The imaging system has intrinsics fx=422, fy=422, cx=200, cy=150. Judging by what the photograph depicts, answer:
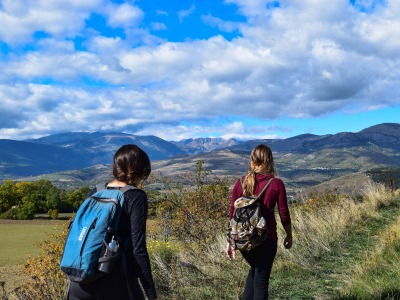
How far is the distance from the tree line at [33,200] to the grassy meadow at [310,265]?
2399 inches

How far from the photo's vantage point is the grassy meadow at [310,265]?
480 centimetres

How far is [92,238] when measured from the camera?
2520 mm

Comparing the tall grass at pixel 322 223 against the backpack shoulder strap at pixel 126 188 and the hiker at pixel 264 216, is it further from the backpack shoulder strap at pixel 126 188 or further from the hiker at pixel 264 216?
the backpack shoulder strap at pixel 126 188

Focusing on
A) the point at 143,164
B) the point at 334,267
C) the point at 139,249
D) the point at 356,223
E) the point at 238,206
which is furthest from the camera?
the point at 356,223

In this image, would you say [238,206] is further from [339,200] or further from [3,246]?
[3,246]

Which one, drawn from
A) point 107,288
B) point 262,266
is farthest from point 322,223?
point 107,288

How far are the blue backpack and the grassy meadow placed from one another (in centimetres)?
265

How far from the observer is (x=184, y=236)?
8547mm

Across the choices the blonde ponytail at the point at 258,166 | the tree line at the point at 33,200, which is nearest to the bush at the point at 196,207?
the blonde ponytail at the point at 258,166

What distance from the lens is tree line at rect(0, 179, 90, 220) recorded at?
6681 centimetres

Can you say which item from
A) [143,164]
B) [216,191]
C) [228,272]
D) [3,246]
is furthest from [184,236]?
[3,246]

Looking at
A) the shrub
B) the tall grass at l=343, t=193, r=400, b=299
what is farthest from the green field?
the tall grass at l=343, t=193, r=400, b=299

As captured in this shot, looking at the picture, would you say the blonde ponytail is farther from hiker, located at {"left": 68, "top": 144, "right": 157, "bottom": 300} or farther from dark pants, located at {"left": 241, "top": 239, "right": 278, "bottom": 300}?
hiker, located at {"left": 68, "top": 144, "right": 157, "bottom": 300}

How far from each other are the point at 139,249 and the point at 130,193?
346mm
